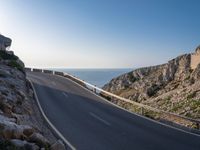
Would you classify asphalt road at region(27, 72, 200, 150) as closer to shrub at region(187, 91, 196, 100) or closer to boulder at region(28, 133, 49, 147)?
boulder at region(28, 133, 49, 147)

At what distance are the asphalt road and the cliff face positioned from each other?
20.9ft

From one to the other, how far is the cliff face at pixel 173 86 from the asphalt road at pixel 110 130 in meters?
6.38

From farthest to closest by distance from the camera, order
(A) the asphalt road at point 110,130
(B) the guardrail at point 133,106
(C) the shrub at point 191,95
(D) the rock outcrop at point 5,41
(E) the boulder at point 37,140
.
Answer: (D) the rock outcrop at point 5,41
(C) the shrub at point 191,95
(B) the guardrail at point 133,106
(A) the asphalt road at point 110,130
(E) the boulder at point 37,140

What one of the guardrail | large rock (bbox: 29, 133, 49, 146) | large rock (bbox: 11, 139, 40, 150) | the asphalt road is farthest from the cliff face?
large rock (bbox: 11, 139, 40, 150)

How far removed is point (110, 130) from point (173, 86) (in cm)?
2424

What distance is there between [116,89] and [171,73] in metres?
18.2

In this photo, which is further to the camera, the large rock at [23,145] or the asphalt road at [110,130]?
the asphalt road at [110,130]

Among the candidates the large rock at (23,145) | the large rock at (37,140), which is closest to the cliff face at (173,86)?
the large rock at (37,140)

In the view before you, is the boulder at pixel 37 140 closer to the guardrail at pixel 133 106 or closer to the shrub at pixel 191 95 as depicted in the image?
the guardrail at pixel 133 106

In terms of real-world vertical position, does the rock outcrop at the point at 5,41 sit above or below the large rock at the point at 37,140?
above

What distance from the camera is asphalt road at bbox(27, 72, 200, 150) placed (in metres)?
14.6

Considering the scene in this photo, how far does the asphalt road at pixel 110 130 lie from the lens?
47.8ft

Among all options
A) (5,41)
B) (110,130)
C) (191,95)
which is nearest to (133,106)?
(191,95)

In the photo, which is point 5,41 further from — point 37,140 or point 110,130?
point 37,140
